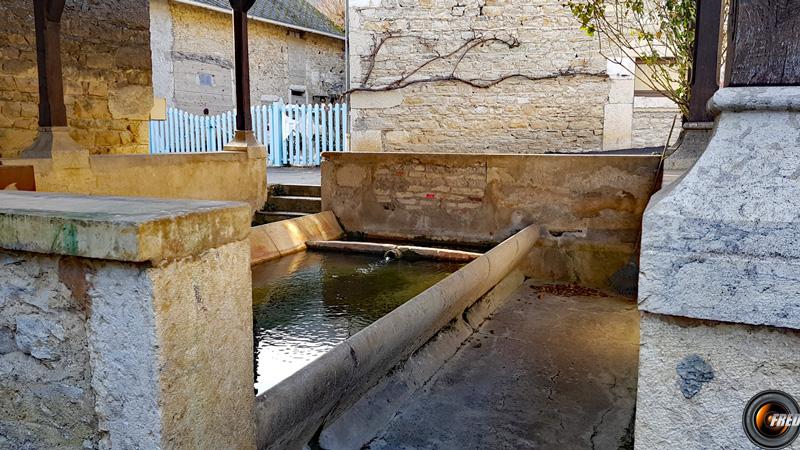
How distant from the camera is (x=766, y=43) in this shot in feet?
3.75

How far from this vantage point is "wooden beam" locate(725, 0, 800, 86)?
1122 mm

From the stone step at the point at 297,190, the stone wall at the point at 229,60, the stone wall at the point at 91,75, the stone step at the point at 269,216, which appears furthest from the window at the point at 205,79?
the stone step at the point at 269,216

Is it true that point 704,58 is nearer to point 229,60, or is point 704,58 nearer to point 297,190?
point 297,190

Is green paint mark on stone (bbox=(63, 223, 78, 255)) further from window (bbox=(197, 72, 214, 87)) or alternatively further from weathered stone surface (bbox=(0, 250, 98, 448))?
window (bbox=(197, 72, 214, 87))

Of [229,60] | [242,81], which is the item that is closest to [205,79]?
[229,60]

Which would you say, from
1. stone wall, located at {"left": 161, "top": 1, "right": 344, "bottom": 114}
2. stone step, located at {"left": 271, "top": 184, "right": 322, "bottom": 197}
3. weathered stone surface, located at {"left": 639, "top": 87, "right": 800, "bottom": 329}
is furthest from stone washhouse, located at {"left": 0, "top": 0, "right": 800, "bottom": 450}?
stone wall, located at {"left": 161, "top": 1, "right": 344, "bottom": 114}

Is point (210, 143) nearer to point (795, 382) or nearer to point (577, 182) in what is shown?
point (577, 182)

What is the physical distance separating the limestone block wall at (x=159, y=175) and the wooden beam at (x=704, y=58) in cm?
346

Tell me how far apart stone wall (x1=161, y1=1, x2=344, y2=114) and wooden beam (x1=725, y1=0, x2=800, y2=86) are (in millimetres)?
13223

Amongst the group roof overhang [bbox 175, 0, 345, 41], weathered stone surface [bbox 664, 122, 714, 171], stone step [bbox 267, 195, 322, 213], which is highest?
roof overhang [bbox 175, 0, 345, 41]

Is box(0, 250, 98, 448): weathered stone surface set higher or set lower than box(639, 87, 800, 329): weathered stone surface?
lower

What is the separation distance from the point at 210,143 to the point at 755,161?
12306 mm

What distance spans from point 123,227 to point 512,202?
174 inches

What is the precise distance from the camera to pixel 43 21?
4531mm
